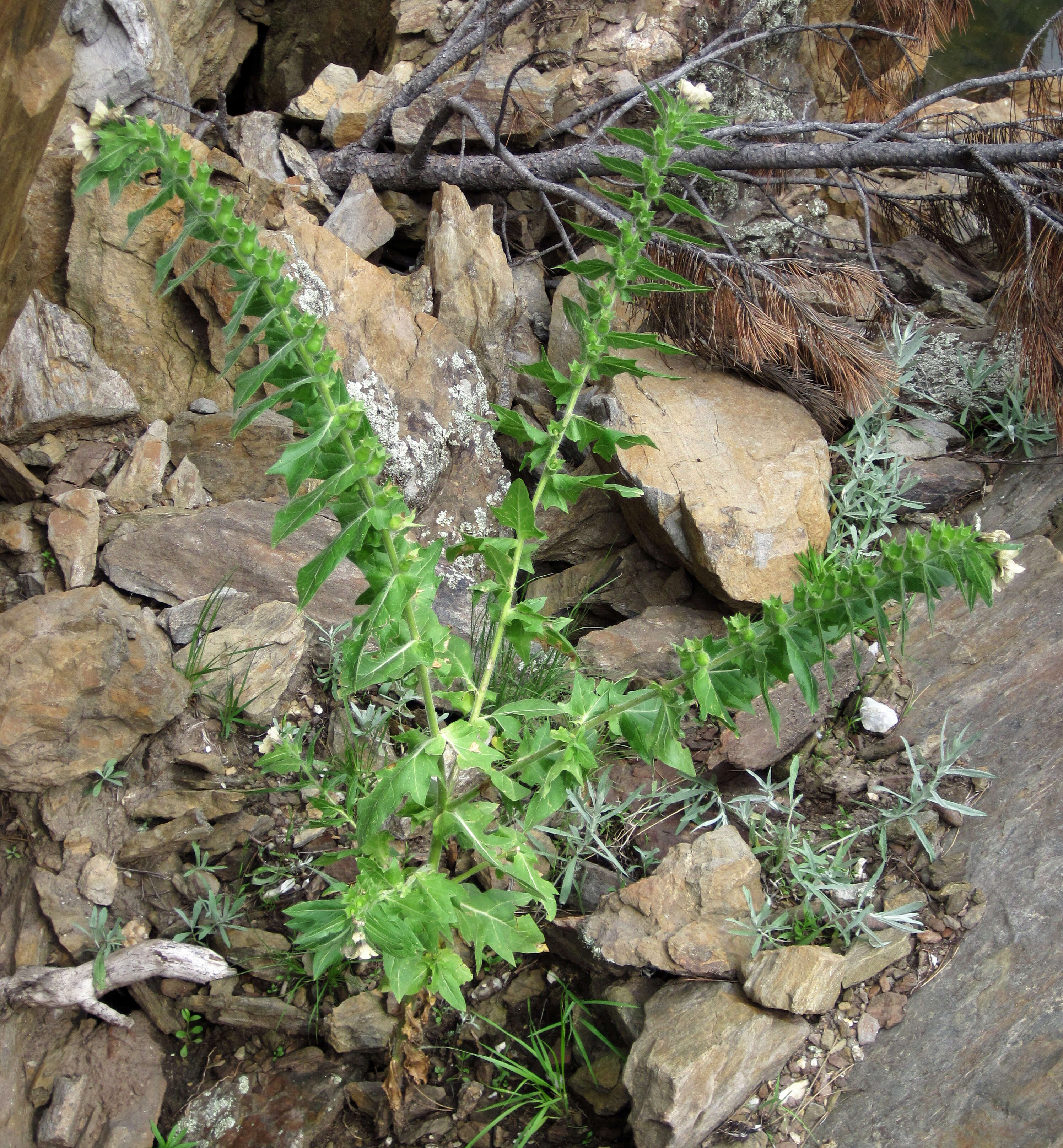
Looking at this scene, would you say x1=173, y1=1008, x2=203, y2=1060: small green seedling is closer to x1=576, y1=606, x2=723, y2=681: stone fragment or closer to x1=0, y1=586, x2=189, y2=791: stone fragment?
x1=0, y1=586, x2=189, y2=791: stone fragment

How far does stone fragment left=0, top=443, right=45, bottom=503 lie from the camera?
304cm

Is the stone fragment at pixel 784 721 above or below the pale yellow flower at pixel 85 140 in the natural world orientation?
below

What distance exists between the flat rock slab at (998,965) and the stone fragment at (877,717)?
0.06m

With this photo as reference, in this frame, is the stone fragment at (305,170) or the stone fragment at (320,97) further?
the stone fragment at (320,97)

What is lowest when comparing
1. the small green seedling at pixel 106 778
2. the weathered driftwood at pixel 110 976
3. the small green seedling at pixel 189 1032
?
the small green seedling at pixel 189 1032

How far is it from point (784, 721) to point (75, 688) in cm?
223

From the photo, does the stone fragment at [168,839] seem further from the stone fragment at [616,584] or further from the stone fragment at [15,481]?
the stone fragment at [616,584]

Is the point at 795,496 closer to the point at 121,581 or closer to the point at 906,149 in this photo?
the point at 906,149

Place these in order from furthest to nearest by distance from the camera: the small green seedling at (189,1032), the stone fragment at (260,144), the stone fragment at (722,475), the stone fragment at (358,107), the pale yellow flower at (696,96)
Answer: the stone fragment at (358,107)
the stone fragment at (260,144)
the stone fragment at (722,475)
the small green seedling at (189,1032)
the pale yellow flower at (696,96)

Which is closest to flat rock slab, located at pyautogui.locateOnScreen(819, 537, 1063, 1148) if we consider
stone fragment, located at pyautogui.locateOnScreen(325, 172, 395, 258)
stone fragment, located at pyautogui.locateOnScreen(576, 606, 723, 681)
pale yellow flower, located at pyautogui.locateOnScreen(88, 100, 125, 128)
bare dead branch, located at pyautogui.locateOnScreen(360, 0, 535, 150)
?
stone fragment, located at pyautogui.locateOnScreen(576, 606, 723, 681)

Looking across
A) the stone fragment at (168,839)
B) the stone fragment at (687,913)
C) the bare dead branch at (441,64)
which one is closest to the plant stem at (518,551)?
the stone fragment at (687,913)

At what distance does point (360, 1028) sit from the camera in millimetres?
2445

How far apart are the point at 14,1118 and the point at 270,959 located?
718 mm

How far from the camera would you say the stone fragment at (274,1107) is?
2.34m
